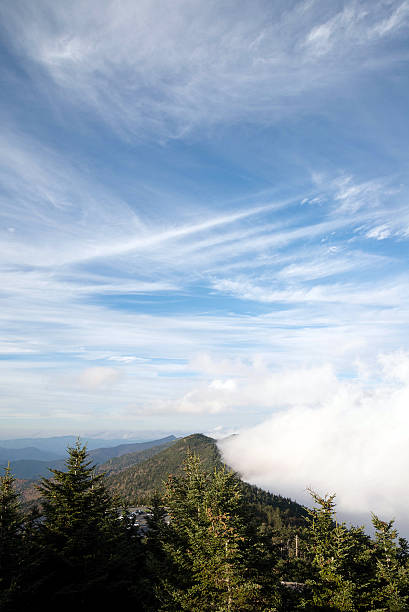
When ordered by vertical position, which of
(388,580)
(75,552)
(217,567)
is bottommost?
(388,580)

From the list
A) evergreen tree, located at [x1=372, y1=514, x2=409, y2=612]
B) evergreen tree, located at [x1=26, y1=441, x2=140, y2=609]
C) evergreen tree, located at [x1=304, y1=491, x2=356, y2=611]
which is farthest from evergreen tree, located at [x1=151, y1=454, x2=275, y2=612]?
evergreen tree, located at [x1=372, y1=514, x2=409, y2=612]

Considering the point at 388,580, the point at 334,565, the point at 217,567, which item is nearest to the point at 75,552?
the point at 217,567

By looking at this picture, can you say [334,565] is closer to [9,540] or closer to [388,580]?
[388,580]

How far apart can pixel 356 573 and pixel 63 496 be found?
21.5m

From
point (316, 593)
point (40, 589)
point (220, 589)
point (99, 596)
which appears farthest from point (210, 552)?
point (40, 589)

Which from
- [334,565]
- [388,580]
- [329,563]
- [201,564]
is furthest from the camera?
[201,564]

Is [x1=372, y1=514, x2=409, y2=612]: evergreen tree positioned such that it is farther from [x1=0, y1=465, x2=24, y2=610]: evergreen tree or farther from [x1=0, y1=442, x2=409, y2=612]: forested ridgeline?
[x1=0, y1=465, x2=24, y2=610]: evergreen tree

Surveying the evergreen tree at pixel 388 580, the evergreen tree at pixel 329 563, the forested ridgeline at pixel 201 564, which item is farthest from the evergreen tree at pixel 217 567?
the evergreen tree at pixel 388 580

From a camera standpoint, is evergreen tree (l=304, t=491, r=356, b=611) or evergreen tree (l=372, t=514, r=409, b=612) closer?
evergreen tree (l=304, t=491, r=356, b=611)

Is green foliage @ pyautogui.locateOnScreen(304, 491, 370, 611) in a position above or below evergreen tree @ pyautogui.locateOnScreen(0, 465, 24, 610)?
below

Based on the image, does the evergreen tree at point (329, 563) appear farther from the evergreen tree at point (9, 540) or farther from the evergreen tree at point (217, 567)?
the evergreen tree at point (9, 540)

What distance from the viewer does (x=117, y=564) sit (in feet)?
86.0

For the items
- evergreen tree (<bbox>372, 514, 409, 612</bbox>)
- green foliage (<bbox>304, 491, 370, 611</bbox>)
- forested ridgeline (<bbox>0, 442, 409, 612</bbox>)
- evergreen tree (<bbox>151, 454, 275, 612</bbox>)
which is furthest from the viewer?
evergreen tree (<bbox>151, 454, 275, 612</bbox>)

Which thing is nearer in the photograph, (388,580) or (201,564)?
(388,580)
